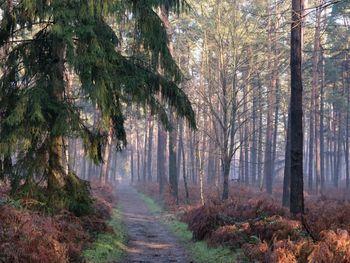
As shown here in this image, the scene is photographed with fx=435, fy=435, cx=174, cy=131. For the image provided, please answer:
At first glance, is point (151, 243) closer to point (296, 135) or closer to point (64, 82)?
point (296, 135)

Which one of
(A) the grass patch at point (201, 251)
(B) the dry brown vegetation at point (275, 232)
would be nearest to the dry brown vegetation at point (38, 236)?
(A) the grass patch at point (201, 251)

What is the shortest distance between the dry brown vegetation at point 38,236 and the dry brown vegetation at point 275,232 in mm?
3784

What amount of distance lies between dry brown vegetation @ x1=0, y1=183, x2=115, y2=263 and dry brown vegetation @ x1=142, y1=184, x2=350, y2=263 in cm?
378

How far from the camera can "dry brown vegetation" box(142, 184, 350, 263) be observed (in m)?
7.93

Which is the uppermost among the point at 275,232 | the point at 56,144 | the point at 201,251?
the point at 56,144

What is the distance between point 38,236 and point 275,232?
523cm

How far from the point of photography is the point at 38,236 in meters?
8.26

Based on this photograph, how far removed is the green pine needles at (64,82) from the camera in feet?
33.7

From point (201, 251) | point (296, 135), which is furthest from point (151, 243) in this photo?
point (296, 135)

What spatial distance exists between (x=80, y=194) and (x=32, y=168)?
1561mm

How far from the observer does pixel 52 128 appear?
1066 cm

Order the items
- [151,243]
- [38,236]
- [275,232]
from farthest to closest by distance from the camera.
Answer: [151,243] → [275,232] → [38,236]

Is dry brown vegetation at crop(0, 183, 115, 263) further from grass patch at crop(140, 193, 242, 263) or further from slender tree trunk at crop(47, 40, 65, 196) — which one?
grass patch at crop(140, 193, 242, 263)

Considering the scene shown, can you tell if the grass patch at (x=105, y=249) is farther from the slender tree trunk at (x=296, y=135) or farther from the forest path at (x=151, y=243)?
the slender tree trunk at (x=296, y=135)
